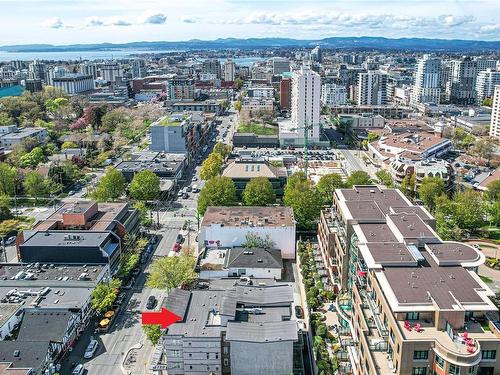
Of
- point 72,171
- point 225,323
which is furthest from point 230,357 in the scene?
point 72,171

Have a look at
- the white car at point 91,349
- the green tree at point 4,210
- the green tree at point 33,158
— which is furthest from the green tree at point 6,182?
the white car at point 91,349

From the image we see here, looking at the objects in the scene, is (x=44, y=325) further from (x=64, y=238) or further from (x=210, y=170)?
(x=210, y=170)

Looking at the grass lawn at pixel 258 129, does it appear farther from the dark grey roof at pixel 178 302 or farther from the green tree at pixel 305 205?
the dark grey roof at pixel 178 302

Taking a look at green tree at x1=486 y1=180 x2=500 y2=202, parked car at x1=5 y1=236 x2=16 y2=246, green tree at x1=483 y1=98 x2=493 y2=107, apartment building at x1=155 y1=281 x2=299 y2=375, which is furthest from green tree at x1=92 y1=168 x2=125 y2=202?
green tree at x1=483 y1=98 x2=493 y2=107

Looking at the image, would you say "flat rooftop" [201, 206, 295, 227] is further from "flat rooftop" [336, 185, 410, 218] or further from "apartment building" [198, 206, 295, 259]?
"flat rooftop" [336, 185, 410, 218]

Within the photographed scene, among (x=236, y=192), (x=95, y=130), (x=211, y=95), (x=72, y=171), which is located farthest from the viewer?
(x=211, y=95)

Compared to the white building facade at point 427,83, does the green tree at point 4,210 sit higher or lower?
lower

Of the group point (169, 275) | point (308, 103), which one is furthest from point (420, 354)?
point (308, 103)

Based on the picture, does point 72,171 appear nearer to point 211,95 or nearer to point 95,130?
point 95,130
